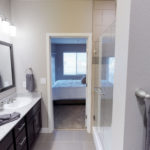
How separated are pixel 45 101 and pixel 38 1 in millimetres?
1979

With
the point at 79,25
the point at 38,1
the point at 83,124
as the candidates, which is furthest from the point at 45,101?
the point at 38,1

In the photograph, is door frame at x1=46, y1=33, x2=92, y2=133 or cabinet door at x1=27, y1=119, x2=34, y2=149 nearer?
cabinet door at x1=27, y1=119, x2=34, y2=149

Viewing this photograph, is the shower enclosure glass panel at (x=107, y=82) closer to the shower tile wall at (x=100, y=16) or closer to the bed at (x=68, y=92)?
the shower tile wall at (x=100, y=16)

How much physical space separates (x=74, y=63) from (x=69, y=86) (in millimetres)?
2061

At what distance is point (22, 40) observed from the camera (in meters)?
2.42

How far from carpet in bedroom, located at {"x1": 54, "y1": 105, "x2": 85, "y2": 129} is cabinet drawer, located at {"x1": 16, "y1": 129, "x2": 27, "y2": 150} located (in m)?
1.16

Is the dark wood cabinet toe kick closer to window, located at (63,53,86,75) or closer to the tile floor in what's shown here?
the tile floor

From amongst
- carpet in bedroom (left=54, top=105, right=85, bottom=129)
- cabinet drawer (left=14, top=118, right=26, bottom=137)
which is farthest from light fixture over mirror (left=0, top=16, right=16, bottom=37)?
carpet in bedroom (left=54, top=105, right=85, bottom=129)

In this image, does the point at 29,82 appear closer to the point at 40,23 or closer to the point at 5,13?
the point at 40,23

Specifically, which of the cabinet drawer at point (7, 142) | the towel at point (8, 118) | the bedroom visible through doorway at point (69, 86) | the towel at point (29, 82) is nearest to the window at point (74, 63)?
the bedroom visible through doorway at point (69, 86)

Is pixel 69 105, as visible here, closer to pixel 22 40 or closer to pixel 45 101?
pixel 45 101

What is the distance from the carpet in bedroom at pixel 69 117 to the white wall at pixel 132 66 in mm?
2304

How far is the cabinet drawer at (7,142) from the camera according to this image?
1.16 metres

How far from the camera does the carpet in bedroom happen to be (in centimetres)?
290
